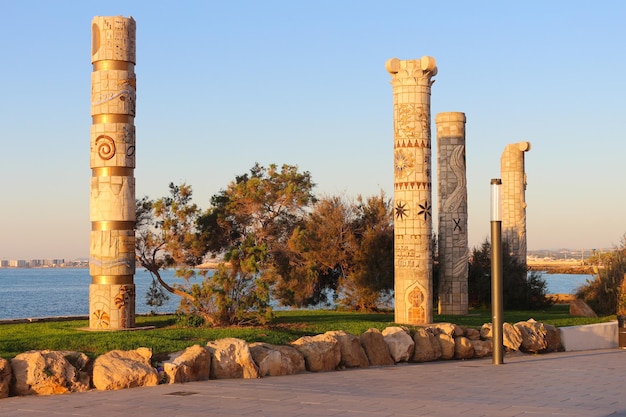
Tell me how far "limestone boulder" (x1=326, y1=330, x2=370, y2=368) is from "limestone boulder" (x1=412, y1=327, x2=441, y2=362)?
55.3 inches

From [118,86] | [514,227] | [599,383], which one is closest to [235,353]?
[599,383]

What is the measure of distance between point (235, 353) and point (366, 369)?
240 cm

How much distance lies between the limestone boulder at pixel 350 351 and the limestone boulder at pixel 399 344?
77 centimetres

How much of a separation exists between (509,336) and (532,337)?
0.65 metres

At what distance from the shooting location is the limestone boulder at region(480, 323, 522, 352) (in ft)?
53.8

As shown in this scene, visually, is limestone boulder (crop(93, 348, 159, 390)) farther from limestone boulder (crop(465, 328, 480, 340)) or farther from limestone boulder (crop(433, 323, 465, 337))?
limestone boulder (crop(465, 328, 480, 340))

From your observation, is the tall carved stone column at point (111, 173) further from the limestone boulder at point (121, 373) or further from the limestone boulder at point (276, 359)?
the limestone boulder at point (121, 373)

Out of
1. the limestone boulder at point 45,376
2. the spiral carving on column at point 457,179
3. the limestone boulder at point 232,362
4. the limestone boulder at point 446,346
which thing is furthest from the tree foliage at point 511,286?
the limestone boulder at point 45,376

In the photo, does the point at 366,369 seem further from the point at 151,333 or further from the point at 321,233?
the point at 321,233

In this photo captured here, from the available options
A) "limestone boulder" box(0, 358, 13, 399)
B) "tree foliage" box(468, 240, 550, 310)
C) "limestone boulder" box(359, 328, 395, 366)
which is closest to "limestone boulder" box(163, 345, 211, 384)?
"limestone boulder" box(0, 358, 13, 399)

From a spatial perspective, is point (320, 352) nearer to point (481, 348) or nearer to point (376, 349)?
point (376, 349)

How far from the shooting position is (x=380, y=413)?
8570 millimetres

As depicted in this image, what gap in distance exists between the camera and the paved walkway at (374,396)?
28.8 feet

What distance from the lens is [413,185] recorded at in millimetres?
20234
